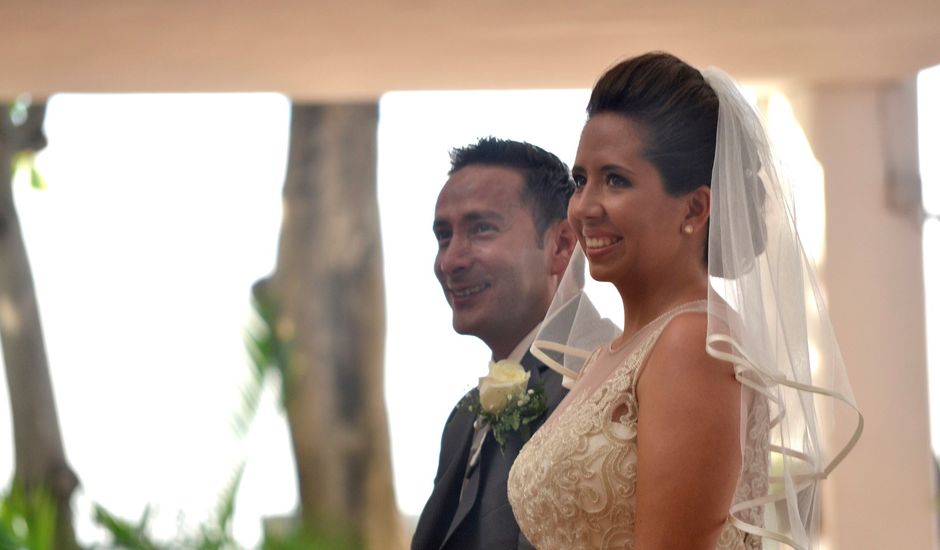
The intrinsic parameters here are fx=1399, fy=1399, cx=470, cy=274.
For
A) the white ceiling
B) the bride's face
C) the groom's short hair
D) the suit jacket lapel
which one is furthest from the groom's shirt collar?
the white ceiling

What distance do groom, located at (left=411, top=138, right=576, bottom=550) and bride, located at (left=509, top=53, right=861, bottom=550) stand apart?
714mm

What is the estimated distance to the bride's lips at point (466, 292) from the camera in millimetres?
3727

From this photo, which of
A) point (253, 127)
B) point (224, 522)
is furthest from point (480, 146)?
point (253, 127)

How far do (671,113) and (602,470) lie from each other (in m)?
0.68

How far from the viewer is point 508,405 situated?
3.37 meters

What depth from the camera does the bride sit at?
96.1 inches

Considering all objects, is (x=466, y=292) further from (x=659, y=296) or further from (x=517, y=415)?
(x=659, y=296)

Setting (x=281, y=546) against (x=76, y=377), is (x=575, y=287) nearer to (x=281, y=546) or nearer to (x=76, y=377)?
(x=281, y=546)

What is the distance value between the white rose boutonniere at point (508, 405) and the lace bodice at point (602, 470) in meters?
0.58

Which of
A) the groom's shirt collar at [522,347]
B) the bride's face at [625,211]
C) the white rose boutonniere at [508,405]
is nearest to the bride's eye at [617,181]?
the bride's face at [625,211]

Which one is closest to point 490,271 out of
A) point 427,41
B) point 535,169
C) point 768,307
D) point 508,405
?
point 535,169

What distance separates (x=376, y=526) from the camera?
8.59 metres

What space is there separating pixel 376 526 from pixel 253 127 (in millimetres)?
2941

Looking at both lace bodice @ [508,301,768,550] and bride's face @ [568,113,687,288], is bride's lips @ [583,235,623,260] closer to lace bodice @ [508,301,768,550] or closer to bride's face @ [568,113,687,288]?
bride's face @ [568,113,687,288]
